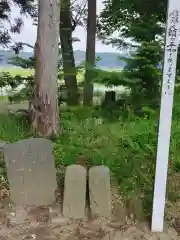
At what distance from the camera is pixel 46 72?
3.78 metres

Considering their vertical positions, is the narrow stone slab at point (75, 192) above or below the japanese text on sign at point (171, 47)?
below

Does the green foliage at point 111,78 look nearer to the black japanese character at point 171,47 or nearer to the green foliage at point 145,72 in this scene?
the green foliage at point 145,72

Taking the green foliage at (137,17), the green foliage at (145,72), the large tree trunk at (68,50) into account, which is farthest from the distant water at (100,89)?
the green foliage at (137,17)

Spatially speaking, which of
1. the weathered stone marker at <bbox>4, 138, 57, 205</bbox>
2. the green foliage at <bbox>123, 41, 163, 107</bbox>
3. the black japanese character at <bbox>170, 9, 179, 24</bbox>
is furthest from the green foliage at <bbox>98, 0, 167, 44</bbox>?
the weathered stone marker at <bbox>4, 138, 57, 205</bbox>

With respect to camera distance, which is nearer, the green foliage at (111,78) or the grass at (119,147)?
the grass at (119,147)

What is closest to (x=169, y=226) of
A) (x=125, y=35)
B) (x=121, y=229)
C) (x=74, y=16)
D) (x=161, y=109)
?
(x=121, y=229)

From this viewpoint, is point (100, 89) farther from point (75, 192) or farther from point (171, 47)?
point (171, 47)

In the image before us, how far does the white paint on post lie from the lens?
2.18 meters

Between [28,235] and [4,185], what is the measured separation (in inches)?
23.7

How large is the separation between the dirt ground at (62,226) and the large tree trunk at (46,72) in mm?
1330

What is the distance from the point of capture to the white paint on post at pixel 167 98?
7.16ft

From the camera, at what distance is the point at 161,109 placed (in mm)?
2264

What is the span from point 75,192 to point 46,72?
1.72 m

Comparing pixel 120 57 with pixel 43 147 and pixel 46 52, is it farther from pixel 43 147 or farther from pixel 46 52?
pixel 43 147
